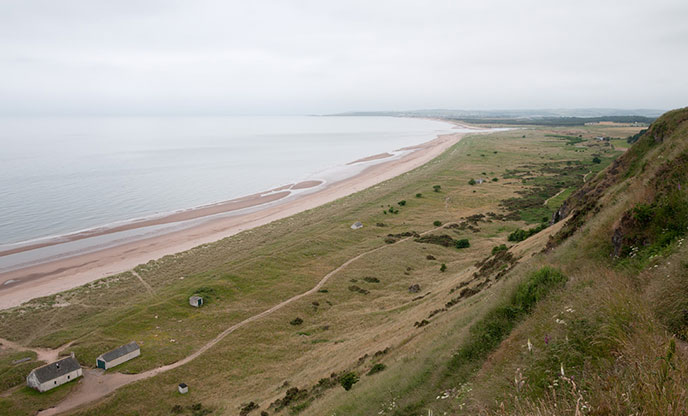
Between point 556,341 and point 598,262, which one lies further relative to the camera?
point 598,262

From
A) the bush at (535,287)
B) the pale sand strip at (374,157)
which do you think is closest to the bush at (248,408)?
the bush at (535,287)

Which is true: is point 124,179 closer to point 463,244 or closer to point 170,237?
point 170,237

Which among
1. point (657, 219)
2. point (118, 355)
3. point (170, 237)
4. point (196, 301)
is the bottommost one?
point (170, 237)

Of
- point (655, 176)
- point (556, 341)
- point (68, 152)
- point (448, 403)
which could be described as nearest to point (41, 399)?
point (448, 403)

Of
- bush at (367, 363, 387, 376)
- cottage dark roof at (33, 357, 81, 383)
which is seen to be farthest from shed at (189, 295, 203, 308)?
bush at (367, 363, 387, 376)

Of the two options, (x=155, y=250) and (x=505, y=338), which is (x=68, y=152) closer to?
(x=155, y=250)

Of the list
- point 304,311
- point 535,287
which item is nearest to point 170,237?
point 304,311
